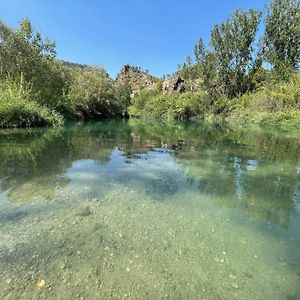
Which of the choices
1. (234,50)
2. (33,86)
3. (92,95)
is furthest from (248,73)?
(33,86)

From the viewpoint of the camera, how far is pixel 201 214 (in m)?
5.74

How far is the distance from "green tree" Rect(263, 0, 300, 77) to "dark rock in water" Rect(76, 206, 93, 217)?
135 ft

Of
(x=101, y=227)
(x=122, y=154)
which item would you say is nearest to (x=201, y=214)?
(x=101, y=227)

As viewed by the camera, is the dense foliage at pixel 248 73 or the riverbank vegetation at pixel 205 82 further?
the dense foliage at pixel 248 73

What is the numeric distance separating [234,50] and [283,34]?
7530mm

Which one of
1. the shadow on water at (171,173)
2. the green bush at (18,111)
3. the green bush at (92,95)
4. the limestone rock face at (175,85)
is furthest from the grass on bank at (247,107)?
the green bush at (18,111)

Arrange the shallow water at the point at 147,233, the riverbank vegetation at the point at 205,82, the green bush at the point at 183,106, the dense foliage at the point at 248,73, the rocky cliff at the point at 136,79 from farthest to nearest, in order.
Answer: the rocky cliff at the point at 136,79, the green bush at the point at 183,106, the dense foliage at the point at 248,73, the riverbank vegetation at the point at 205,82, the shallow water at the point at 147,233

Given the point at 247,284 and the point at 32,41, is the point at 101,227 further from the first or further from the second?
the point at 32,41

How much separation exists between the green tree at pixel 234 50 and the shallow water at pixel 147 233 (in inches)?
1649

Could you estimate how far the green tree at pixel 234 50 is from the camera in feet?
148

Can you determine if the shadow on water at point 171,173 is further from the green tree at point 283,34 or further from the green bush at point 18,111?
the green tree at point 283,34

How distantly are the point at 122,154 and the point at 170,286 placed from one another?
937cm

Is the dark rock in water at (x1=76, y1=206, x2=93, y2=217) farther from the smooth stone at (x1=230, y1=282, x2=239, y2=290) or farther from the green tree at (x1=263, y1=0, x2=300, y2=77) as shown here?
the green tree at (x1=263, y1=0, x2=300, y2=77)

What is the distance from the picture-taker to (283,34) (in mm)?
41656
